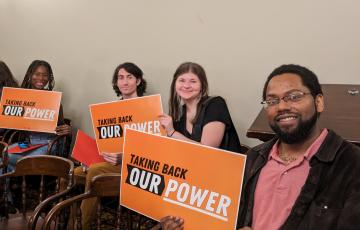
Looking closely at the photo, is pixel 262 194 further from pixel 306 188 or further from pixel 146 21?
pixel 146 21

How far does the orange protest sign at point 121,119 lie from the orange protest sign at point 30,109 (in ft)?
2.70

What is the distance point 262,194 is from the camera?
1297mm

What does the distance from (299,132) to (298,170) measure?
0.44 feet

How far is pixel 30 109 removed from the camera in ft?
9.96

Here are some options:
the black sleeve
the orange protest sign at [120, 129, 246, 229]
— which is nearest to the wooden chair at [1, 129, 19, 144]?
the black sleeve

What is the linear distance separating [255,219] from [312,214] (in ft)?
0.75

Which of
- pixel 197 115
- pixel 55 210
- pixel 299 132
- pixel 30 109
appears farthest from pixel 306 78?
pixel 30 109

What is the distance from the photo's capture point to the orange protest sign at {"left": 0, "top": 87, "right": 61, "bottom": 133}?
9.84ft

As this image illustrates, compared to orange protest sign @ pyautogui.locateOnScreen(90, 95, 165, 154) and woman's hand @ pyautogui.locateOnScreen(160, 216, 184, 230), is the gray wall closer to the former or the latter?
orange protest sign @ pyautogui.locateOnScreen(90, 95, 165, 154)

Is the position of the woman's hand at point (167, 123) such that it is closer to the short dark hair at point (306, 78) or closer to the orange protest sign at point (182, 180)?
the orange protest sign at point (182, 180)

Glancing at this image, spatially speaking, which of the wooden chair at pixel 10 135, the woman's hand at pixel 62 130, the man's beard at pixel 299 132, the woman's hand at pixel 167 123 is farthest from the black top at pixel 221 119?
the wooden chair at pixel 10 135

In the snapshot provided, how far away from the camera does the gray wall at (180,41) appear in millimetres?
2617

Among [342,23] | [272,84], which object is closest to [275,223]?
[272,84]

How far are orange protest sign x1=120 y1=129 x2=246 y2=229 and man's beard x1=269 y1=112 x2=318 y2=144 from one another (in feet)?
0.61
